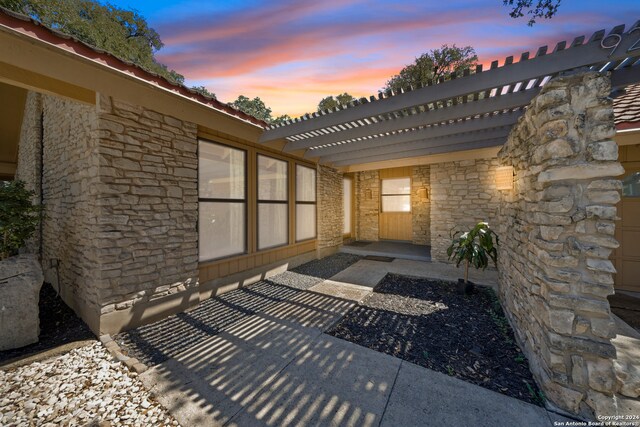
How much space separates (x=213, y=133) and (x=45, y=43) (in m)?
2.18

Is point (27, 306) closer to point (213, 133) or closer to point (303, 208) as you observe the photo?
point (213, 133)

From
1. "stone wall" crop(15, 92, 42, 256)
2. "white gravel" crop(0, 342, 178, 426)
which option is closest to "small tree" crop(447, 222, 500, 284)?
"white gravel" crop(0, 342, 178, 426)

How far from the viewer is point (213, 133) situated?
4.30 m

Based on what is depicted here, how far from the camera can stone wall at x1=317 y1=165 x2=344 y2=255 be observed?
7.44 m

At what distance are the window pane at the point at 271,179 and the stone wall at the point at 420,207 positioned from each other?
5.15 meters

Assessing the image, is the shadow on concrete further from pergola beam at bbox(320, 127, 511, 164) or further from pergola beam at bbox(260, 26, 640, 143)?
pergola beam at bbox(320, 127, 511, 164)

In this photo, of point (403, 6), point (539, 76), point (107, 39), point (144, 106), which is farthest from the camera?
point (107, 39)

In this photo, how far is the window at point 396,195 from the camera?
9211 millimetres

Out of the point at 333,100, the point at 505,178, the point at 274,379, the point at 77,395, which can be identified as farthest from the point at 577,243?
the point at 333,100

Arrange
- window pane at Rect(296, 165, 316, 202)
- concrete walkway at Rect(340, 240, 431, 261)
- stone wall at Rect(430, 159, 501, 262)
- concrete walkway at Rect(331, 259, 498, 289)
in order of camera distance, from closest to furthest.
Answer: concrete walkway at Rect(331, 259, 498, 289) → stone wall at Rect(430, 159, 501, 262) → window pane at Rect(296, 165, 316, 202) → concrete walkway at Rect(340, 240, 431, 261)

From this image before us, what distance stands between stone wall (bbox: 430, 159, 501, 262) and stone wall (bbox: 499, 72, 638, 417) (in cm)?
452

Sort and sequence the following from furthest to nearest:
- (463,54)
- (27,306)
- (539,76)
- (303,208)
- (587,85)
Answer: (463,54) < (303,208) < (27,306) < (539,76) < (587,85)

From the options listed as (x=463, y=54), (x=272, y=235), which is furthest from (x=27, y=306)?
(x=463, y=54)

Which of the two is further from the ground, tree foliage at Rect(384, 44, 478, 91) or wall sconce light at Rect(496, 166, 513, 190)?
tree foliage at Rect(384, 44, 478, 91)
